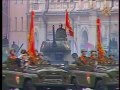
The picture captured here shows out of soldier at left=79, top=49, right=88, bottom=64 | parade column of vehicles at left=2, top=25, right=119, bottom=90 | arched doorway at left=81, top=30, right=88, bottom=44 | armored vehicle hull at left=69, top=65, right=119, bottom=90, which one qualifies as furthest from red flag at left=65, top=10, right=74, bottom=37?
armored vehicle hull at left=69, top=65, right=119, bottom=90

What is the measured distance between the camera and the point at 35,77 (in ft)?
33.4

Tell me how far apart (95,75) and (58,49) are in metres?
1.28

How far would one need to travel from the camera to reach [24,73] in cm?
1034

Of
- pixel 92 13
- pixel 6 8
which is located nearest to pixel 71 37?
pixel 92 13

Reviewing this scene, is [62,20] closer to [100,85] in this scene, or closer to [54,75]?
[54,75]

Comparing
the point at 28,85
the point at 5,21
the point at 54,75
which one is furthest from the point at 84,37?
the point at 5,21

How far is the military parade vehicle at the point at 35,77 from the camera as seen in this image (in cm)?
1020

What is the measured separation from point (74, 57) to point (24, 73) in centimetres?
130

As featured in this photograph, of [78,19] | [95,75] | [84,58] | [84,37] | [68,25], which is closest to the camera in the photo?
[95,75]

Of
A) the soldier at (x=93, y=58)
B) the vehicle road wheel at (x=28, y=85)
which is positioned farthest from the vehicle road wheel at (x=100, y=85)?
the vehicle road wheel at (x=28, y=85)

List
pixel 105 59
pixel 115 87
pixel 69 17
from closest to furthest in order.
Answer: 1. pixel 115 87
2. pixel 105 59
3. pixel 69 17

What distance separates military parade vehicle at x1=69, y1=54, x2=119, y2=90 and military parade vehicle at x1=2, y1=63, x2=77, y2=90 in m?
0.28

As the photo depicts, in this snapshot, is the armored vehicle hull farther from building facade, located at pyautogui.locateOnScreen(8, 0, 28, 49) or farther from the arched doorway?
building facade, located at pyautogui.locateOnScreen(8, 0, 28, 49)

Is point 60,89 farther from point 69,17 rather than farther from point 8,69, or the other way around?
point 69,17
